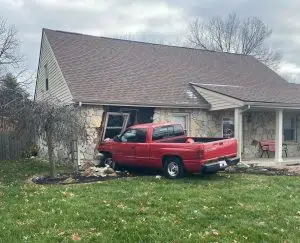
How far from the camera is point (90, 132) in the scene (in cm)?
1612

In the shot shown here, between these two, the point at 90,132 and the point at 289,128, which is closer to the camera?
the point at 90,132

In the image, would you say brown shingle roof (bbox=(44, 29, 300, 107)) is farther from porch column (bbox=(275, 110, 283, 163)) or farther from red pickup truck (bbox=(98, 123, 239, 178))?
red pickup truck (bbox=(98, 123, 239, 178))

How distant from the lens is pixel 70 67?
704 inches

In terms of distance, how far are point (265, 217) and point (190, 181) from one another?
4480mm

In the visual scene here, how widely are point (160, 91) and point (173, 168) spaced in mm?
6365

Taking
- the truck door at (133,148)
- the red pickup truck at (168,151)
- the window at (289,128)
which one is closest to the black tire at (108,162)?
the red pickup truck at (168,151)

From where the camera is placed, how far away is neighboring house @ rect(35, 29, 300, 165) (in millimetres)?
16391

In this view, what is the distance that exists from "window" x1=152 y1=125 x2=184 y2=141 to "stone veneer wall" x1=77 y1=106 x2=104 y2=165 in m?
3.51

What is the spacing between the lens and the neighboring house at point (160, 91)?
16.4 metres

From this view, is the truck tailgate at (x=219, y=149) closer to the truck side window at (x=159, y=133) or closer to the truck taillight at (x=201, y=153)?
the truck taillight at (x=201, y=153)

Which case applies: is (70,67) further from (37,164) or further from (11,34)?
(11,34)

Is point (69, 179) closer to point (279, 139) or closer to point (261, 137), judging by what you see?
point (279, 139)

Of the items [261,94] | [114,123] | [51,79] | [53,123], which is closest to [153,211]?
[53,123]

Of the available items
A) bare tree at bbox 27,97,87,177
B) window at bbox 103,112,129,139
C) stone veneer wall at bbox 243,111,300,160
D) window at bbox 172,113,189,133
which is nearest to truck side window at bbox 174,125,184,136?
bare tree at bbox 27,97,87,177
